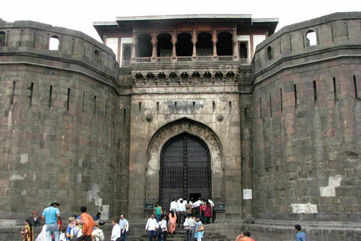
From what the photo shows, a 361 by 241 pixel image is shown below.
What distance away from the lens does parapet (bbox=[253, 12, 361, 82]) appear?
61.3 feet

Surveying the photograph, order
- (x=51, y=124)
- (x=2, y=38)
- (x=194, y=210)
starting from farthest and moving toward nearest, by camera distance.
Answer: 1. (x=194, y=210)
2. (x=2, y=38)
3. (x=51, y=124)

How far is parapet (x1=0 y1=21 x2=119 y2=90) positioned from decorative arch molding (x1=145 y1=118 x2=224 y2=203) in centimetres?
493

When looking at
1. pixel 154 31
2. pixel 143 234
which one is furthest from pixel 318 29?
pixel 143 234

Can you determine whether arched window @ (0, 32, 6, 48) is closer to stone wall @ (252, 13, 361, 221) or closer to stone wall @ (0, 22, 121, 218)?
stone wall @ (0, 22, 121, 218)

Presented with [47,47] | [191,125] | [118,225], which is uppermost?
[47,47]

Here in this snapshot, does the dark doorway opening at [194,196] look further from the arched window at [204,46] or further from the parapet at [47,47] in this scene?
the arched window at [204,46]

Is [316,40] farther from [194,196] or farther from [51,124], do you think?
[51,124]

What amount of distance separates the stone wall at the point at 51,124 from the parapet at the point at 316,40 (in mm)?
9553

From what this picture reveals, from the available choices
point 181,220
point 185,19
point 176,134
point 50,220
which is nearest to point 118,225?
point 50,220

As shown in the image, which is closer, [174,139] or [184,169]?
[184,169]

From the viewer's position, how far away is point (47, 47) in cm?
1998

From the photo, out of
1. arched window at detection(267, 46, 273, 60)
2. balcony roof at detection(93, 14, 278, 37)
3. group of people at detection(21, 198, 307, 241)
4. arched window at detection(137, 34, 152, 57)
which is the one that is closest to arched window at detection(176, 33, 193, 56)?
balcony roof at detection(93, 14, 278, 37)

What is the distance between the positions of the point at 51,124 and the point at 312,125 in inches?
484

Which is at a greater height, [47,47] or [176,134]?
[47,47]
